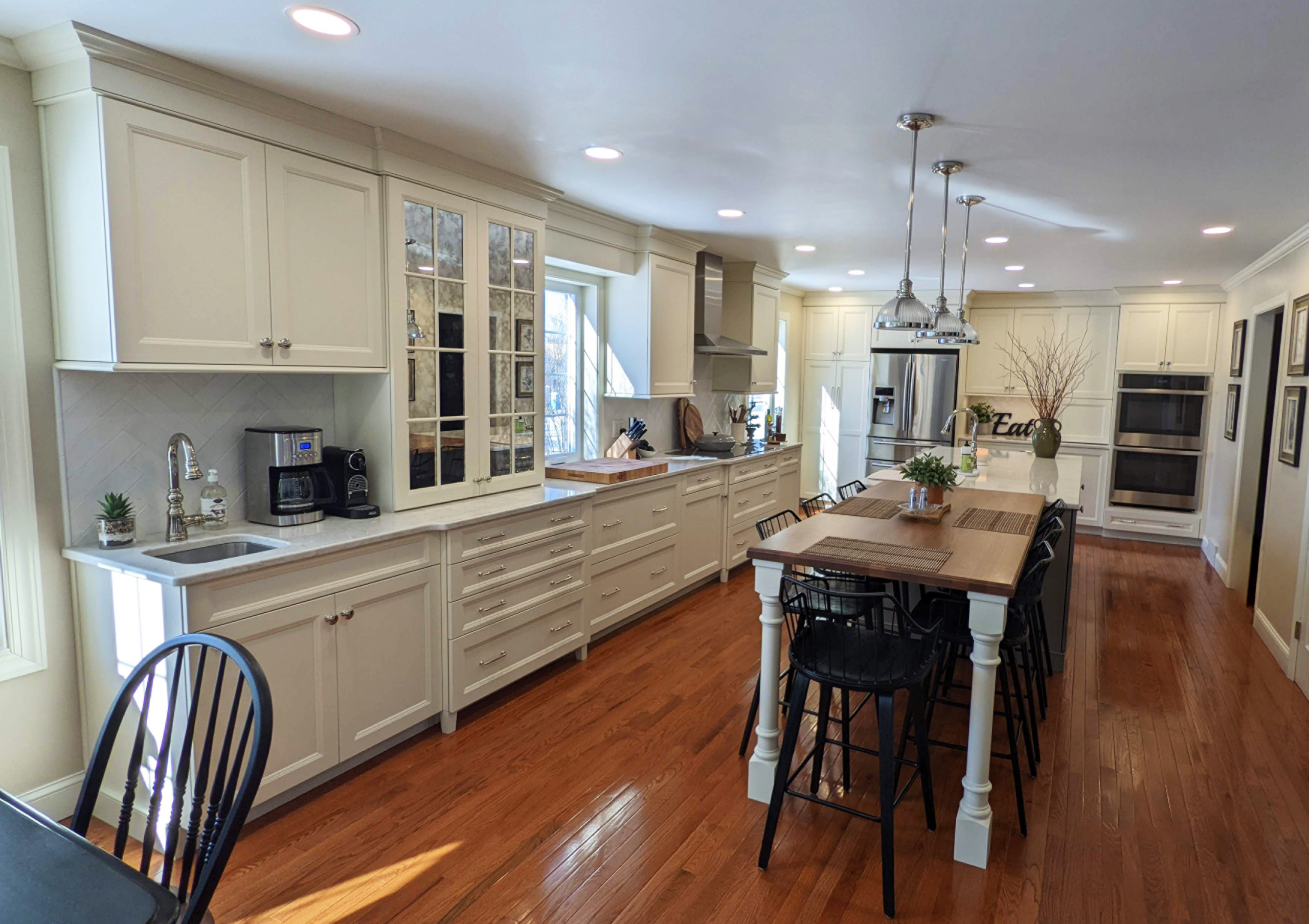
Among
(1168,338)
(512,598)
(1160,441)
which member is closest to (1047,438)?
(1160,441)

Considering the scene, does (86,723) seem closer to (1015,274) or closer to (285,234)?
(285,234)

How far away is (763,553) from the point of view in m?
2.65

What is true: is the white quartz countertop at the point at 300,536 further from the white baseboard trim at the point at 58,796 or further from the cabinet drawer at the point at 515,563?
the white baseboard trim at the point at 58,796

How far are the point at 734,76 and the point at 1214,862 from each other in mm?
2809

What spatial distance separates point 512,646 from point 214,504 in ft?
4.36

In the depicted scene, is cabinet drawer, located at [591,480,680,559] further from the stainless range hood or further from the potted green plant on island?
the potted green plant on island

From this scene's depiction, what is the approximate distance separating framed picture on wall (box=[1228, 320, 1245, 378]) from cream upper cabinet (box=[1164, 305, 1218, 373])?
66 cm

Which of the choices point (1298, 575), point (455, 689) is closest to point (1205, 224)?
point (1298, 575)

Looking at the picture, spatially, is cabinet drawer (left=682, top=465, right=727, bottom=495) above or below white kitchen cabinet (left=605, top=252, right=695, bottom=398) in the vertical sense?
below

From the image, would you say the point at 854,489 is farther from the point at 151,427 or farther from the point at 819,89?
the point at 151,427

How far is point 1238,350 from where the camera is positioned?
5.96 metres

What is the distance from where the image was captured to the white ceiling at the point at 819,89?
1959mm

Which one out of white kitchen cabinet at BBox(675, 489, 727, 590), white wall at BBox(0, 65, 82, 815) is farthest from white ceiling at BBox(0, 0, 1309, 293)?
white kitchen cabinet at BBox(675, 489, 727, 590)

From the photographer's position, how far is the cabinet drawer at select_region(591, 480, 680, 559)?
4.06 metres
